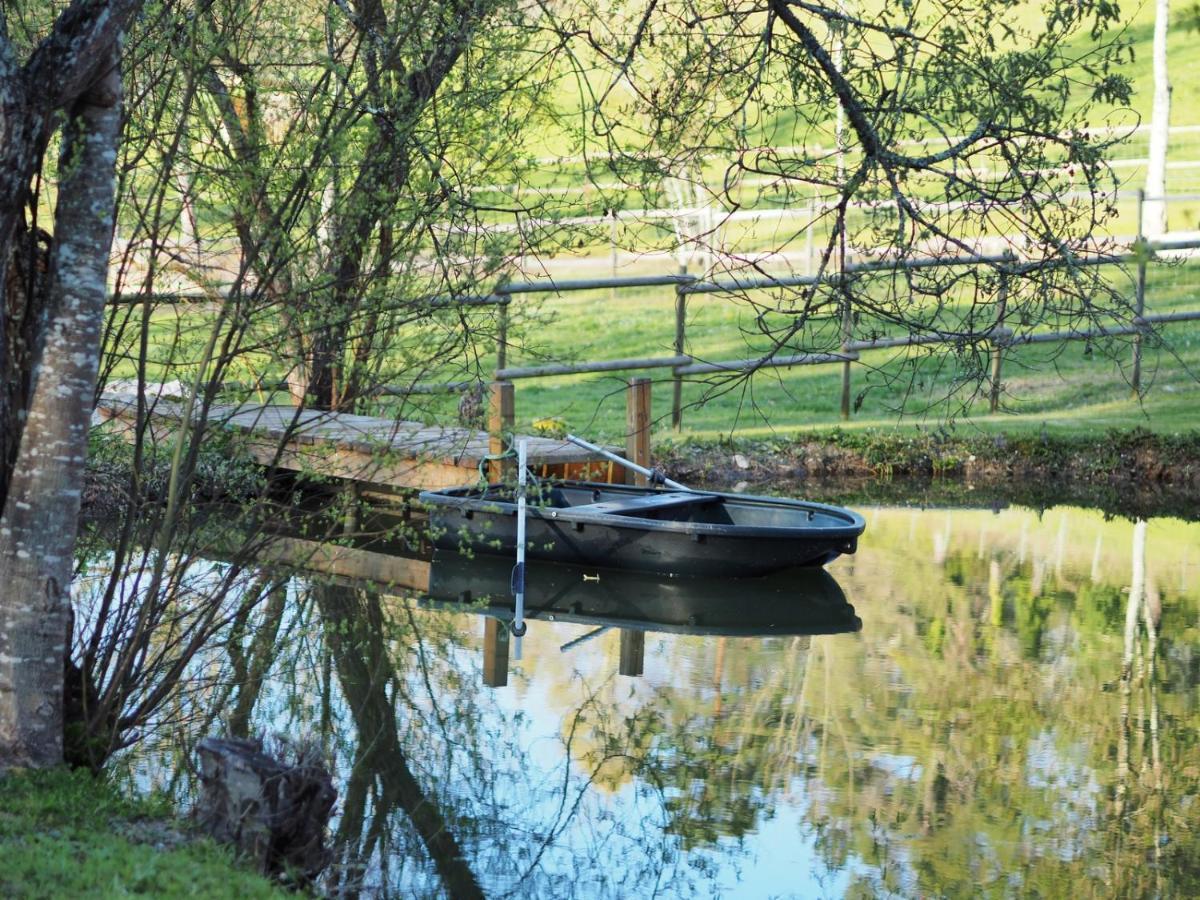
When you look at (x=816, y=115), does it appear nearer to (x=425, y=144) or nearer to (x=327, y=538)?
(x=425, y=144)

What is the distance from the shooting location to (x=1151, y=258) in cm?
445

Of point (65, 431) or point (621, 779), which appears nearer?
point (65, 431)

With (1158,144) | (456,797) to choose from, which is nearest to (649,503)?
(456,797)

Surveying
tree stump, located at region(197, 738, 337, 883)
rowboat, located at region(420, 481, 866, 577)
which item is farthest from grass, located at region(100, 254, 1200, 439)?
tree stump, located at region(197, 738, 337, 883)

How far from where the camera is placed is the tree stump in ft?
14.7

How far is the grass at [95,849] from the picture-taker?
154 inches

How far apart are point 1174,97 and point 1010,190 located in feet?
92.1

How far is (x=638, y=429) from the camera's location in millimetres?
10930

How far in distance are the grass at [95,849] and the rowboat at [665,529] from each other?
4.70 m

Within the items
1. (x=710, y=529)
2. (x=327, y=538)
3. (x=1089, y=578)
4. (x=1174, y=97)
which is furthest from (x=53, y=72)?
(x=1174, y=97)

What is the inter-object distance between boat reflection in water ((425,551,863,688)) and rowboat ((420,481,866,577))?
0.12 meters

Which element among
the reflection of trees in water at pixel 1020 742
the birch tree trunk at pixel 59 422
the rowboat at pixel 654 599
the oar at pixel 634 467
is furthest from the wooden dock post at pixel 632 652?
the birch tree trunk at pixel 59 422

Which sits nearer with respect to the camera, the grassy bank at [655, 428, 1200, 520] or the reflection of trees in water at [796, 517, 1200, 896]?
the reflection of trees in water at [796, 517, 1200, 896]

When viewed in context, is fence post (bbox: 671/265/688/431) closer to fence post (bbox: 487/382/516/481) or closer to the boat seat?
the boat seat
